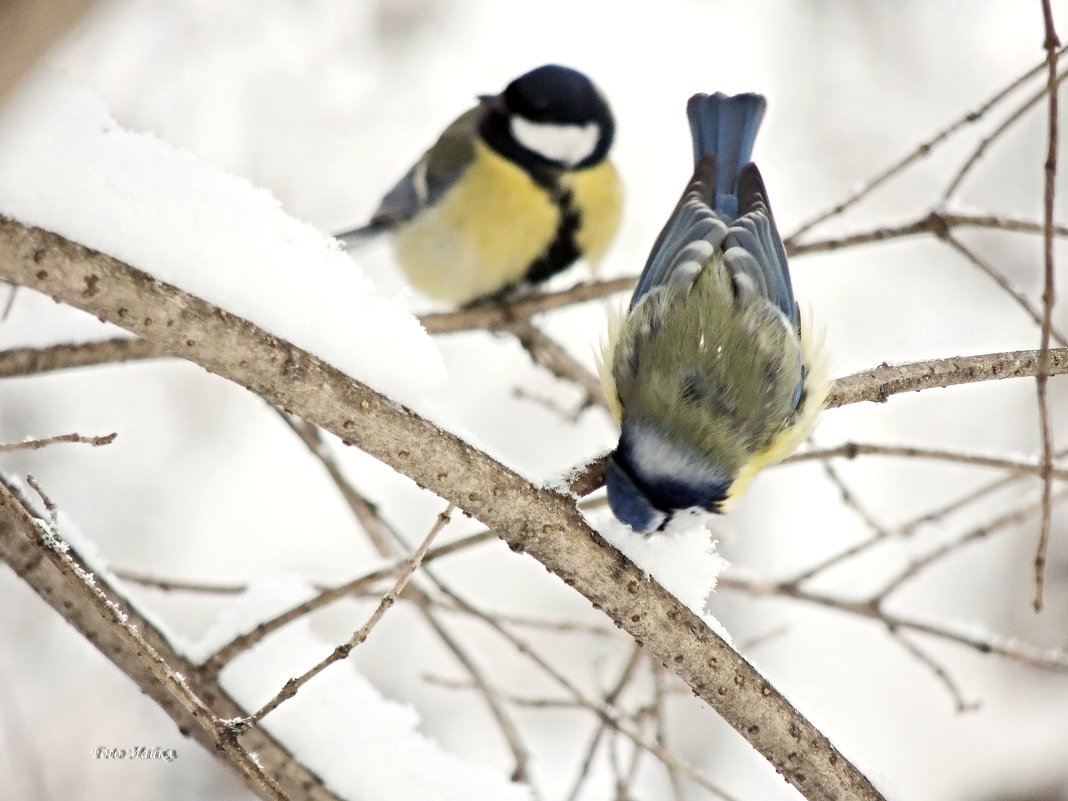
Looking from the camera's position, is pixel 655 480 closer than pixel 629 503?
No

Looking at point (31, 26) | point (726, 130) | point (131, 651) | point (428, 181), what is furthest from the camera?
point (428, 181)

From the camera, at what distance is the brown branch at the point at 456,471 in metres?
1.09

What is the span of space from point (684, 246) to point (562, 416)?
1.00 meters

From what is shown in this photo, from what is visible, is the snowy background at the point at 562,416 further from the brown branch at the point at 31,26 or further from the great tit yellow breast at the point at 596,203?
the brown branch at the point at 31,26

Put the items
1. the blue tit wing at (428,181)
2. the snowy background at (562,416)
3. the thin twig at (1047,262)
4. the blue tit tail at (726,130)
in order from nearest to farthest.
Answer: the thin twig at (1047,262) < the blue tit tail at (726,130) < the blue tit wing at (428,181) < the snowy background at (562,416)

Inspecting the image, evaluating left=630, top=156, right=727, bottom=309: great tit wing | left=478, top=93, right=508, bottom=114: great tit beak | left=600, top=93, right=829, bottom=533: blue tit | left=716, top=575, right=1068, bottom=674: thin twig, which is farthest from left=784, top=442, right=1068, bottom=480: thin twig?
left=478, top=93, right=508, bottom=114: great tit beak

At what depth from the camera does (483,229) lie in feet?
10.6

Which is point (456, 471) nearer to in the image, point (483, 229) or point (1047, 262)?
point (1047, 262)

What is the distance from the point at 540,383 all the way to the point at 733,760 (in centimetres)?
174

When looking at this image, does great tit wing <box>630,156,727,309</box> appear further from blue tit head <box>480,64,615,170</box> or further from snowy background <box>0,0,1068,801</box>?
snowy background <box>0,0,1068,801</box>

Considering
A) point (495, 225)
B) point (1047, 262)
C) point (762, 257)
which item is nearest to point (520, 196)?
point (495, 225)

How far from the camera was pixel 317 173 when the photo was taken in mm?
4820

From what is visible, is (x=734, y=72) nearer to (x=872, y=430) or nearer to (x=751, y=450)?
(x=872, y=430)

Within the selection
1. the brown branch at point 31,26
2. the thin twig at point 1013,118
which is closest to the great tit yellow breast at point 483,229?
the thin twig at point 1013,118
